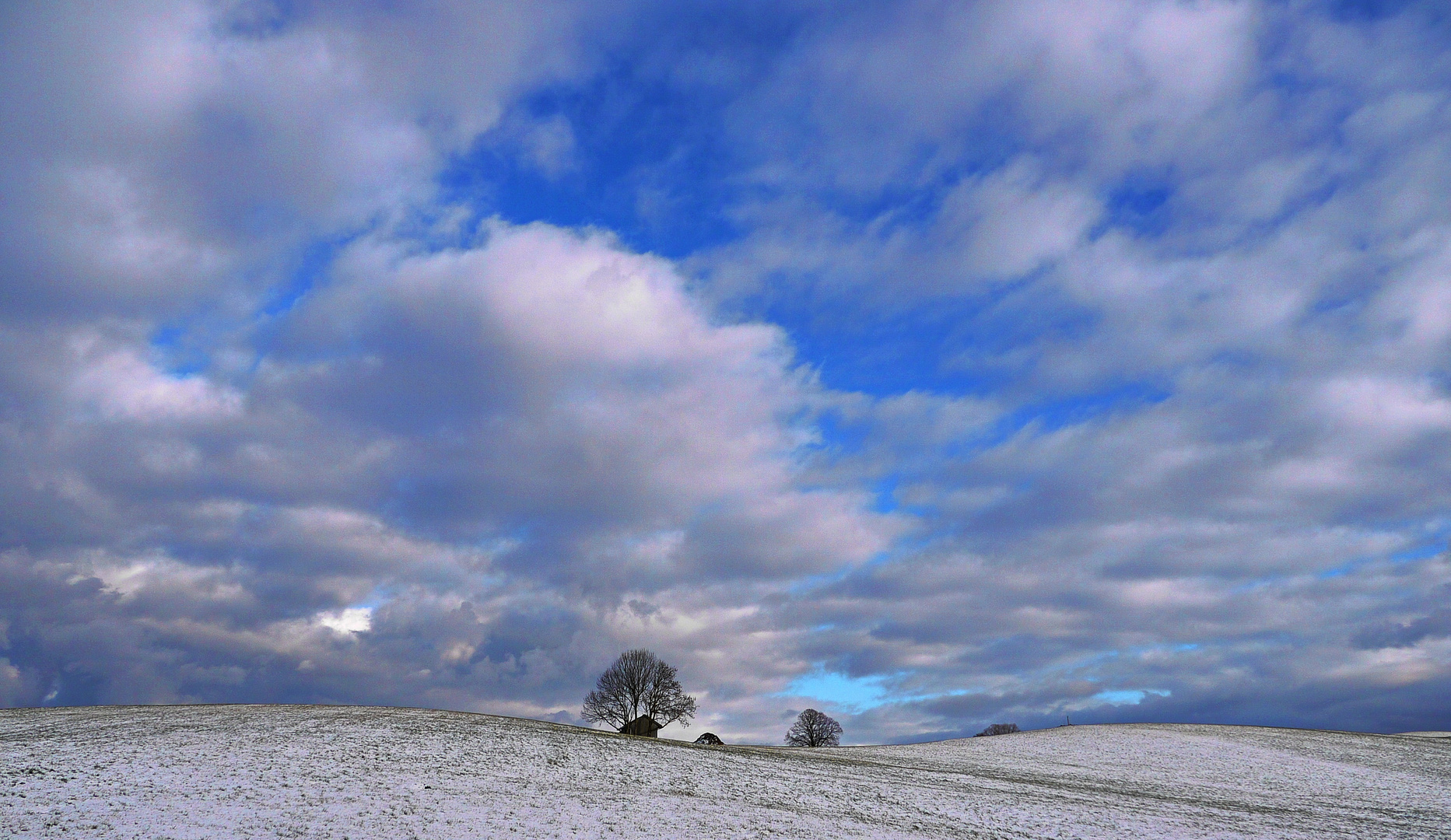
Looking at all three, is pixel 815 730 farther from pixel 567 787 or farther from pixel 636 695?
pixel 567 787

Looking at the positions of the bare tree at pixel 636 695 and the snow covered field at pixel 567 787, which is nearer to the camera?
the snow covered field at pixel 567 787

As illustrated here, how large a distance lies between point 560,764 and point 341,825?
11687mm

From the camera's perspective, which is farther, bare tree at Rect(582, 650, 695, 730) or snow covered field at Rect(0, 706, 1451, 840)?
bare tree at Rect(582, 650, 695, 730)

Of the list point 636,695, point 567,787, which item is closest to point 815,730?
point 636,695

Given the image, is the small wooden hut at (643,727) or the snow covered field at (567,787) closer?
the snow covered field at (567,787)

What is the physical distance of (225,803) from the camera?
25344mm

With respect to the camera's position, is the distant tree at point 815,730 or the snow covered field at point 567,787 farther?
the distant tree at point 815,730

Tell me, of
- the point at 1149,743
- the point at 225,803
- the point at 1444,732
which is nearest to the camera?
the point at 225,803

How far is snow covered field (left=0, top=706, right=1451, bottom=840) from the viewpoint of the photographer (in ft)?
82.3

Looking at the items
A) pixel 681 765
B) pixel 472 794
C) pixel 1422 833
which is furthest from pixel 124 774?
pixel 1422 833

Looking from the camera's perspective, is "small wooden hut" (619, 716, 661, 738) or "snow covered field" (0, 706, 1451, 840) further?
"small wooden hut" (619, 716, 661, 738)

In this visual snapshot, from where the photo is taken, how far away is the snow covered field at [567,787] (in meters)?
25.1

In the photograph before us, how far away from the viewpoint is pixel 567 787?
30797mm

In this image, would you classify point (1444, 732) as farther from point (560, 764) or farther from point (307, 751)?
point (307, 751)
